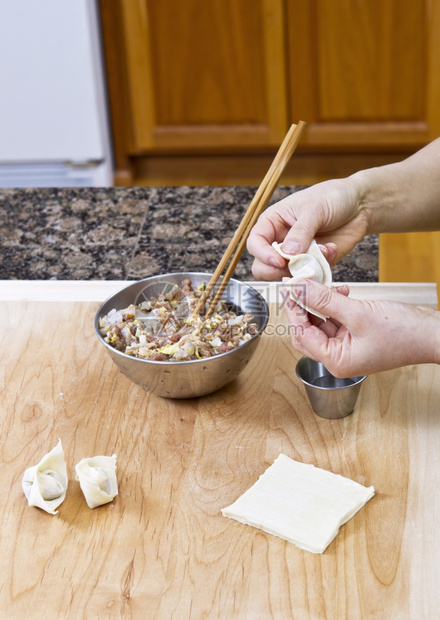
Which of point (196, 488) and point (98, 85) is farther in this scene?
point (98, 85)

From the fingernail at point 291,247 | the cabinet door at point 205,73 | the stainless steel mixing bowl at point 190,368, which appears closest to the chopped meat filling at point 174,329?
the stainless steel mixing bowl at point 190,368

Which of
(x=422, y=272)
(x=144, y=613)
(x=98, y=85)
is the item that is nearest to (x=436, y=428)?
(x=144, y=613)

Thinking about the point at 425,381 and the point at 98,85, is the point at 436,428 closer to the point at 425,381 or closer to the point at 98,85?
the point at 425,381

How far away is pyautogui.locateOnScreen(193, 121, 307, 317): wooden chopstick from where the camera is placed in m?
1.06

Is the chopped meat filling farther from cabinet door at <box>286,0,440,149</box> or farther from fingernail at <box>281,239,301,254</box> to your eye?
cabinet door at <box>286,0,440,149</box>

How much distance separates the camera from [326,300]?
0.96 metres

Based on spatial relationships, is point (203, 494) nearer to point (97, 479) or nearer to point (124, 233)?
point (97, 479)

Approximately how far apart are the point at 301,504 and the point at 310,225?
0.42 metres

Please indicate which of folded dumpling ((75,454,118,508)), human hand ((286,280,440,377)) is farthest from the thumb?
folded dumpling ((75,454,118,508))

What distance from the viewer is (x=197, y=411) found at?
3.51 feet

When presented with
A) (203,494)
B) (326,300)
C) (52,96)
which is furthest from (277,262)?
(52,96)

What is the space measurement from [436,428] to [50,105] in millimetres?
2319

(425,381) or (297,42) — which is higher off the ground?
(297,42)

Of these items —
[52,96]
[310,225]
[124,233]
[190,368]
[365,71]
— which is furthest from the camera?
[52,96]
